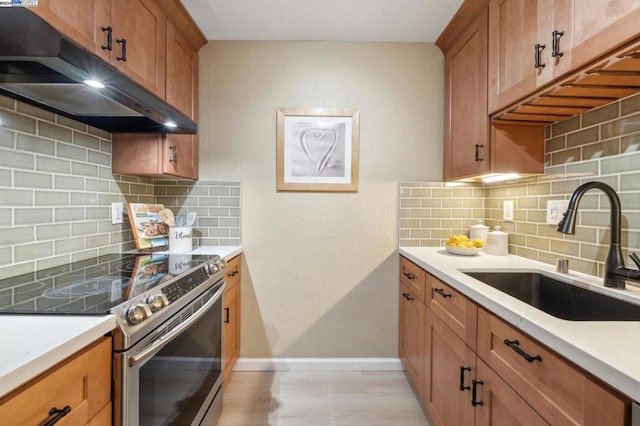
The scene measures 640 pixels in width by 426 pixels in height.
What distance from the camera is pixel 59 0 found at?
1.02m

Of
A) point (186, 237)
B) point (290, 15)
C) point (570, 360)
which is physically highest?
point (290, 15)

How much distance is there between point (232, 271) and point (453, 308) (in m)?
1.31

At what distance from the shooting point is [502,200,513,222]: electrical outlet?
191 cm

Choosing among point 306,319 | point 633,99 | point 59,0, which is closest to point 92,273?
point 59,0

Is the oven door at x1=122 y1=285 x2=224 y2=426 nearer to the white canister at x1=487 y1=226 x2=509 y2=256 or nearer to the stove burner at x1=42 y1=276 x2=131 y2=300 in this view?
the stove burner at x1=42 y1=276 x2=131 y2=300

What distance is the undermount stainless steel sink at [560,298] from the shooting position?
1.04m

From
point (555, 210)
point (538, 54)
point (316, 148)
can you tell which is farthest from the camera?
point (316, 148)

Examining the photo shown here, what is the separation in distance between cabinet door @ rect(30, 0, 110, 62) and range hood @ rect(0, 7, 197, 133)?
0.18 metres

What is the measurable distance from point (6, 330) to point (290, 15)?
195 cm

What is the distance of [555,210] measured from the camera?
155 cm

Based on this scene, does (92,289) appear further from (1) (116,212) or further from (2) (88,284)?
(1) (116,212)

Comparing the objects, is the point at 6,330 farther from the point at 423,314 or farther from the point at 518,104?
the point at 518,104

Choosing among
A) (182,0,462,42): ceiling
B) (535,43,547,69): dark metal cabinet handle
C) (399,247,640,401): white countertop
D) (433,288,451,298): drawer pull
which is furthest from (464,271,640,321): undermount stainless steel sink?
(182,0,462,42): ceiling

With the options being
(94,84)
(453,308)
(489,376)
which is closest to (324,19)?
(94,84)
